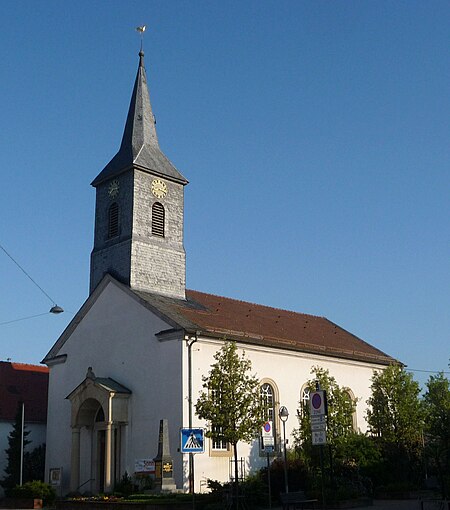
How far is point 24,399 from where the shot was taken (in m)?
40.6

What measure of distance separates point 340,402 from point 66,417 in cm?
1431

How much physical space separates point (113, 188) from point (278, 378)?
1308 centimetres

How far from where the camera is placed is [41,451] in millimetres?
37938

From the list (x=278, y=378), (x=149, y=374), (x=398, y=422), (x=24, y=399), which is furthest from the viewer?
(x=24, y=399)

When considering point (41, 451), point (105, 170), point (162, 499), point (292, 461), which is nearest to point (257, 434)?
point (292, 461)

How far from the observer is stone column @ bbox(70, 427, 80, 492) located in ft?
108

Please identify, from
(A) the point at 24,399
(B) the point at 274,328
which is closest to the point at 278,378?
(B) the point at 274,328

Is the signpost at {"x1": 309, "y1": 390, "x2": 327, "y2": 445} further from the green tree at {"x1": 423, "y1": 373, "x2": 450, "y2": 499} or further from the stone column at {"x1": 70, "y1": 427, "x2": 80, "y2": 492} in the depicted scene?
the stone column at {"x1": 70, "y1": 427, "x2": 80, "y2": 492}

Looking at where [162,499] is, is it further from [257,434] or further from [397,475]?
[397,475]

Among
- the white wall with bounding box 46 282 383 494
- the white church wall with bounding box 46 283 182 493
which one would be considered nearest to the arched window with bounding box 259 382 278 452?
the white wall with bounding box 46 282 383 494

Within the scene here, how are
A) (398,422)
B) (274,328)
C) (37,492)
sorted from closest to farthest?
(37,492) < (398,422) < (274,328)

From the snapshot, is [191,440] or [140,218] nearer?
[191,440]

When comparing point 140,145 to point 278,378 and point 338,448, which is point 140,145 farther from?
A: point 338,448

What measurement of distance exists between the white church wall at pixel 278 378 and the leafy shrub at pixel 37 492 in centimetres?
668
